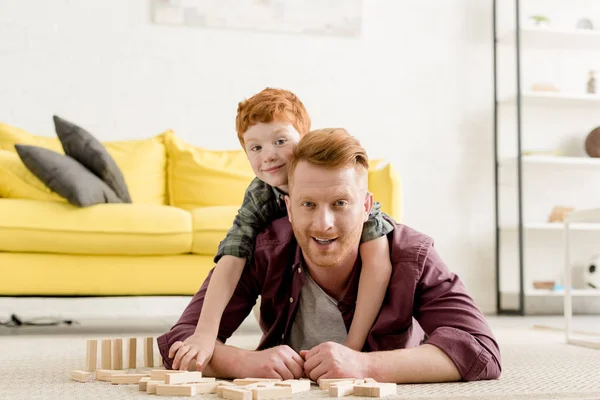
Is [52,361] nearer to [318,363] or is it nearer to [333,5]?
[318,363]

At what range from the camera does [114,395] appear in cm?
117

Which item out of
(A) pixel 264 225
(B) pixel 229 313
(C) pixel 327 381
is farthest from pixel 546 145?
(C) pixel 327 381

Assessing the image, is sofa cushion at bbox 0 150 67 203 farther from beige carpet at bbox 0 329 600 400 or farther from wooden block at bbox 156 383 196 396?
wooden block at bbox 156 383 196 396

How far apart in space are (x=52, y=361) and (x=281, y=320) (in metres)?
0.61

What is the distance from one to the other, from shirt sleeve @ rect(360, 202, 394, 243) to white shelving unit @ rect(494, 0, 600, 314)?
2819 mm

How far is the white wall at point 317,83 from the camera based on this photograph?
382 centimetres

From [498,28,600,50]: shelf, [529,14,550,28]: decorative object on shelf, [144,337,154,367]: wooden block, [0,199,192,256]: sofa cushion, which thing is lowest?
[144,337,154,367]: wooden block

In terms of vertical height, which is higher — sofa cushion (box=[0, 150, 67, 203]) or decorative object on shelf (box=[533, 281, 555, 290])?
sofa cushion (box=[0, 150, 67, 203])

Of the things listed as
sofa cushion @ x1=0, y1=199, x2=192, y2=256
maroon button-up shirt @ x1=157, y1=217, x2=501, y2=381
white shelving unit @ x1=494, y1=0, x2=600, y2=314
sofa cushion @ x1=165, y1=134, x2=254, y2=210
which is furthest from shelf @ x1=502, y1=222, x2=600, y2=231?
maroon button-up shirt @ x1=157, y1=217, x2=501, y2=381

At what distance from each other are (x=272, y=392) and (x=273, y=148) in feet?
1.77

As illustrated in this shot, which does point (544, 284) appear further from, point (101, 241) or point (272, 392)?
point (272, 392)

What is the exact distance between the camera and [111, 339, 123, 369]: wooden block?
1.57 meters

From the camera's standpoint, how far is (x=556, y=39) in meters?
4.23

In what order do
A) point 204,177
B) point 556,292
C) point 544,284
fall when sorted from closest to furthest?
point 204,177 → point 556,292 → point 544,284
